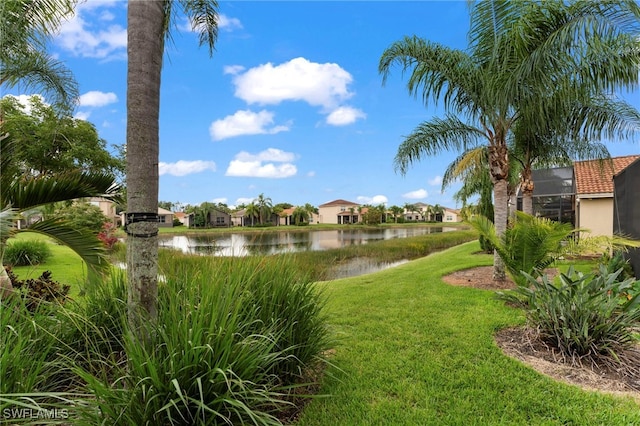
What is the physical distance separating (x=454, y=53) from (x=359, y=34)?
239 cm

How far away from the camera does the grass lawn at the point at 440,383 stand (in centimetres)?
249

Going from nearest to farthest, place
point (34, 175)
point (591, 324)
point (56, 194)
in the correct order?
1. point (591, 324)
2. point (56, 194)
3. point (34, 175)

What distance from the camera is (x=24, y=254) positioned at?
36.4 ft

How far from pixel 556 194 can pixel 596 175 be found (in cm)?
Result: 179

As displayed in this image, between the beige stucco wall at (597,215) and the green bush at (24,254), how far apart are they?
2068cm

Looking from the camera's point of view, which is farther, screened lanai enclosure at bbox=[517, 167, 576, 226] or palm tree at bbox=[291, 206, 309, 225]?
palm tree at bbox=[291, 206, 309, 225]

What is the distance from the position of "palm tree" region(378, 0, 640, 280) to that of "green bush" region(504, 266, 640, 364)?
3696mm

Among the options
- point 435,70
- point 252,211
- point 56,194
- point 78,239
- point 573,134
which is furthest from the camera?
point 252,211

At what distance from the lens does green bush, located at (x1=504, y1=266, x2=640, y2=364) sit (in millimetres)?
3453

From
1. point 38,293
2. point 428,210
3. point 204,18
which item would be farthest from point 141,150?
point 428,210

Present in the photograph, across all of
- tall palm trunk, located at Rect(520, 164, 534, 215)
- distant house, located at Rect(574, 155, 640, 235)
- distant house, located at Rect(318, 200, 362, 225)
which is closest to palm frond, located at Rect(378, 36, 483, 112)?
tall palm trunk, located at Rect(520, 164, 534, 215)

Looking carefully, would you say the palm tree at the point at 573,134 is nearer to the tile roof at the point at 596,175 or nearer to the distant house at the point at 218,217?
the tile roof at the point at 596,175

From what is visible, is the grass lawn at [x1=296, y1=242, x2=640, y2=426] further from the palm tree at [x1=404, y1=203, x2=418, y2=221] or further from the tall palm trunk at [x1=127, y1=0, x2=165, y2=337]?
the palm tree at [x1=404, y1=203, x2=418, y2=221]

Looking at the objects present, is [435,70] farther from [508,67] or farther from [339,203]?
[339,203]
